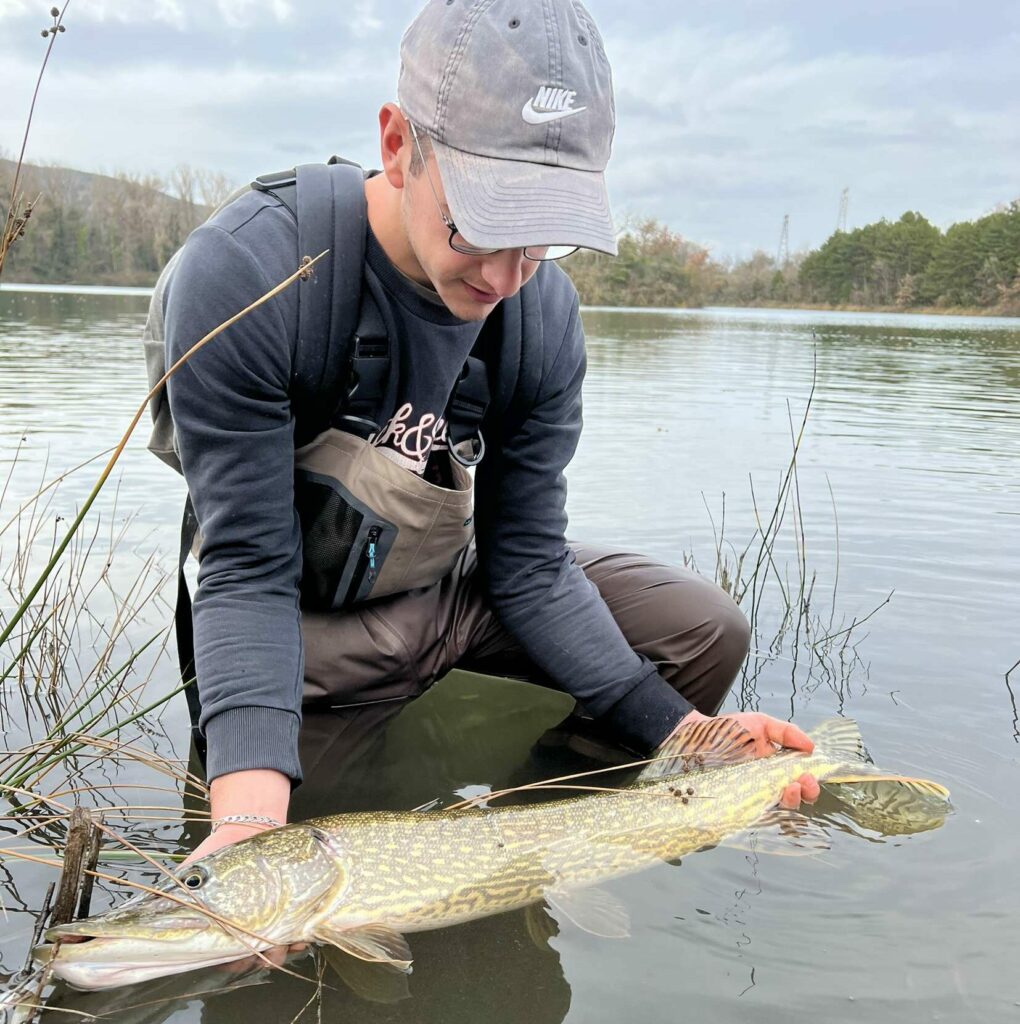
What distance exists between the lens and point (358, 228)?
275 cm

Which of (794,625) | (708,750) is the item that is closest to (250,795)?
(708,750)

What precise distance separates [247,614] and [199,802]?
967 mm

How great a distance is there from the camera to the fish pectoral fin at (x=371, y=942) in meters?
2.19

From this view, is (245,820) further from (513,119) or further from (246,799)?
(513,119)

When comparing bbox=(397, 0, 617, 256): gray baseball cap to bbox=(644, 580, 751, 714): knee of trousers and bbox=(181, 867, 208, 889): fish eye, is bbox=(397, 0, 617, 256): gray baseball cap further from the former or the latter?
bbox=(644, 580, 751, 714): knee of trousers

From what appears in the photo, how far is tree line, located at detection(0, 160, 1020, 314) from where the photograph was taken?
224 ft

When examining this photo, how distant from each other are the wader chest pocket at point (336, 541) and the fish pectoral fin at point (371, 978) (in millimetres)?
1122

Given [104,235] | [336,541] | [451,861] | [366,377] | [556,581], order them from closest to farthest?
1. [451,861]
2. [366,377]
3. [336,541]
4. [556,581]
5. [104,235]

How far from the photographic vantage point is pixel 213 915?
2016mm

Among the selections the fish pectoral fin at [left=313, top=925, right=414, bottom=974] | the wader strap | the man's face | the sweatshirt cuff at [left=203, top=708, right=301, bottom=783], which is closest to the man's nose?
the man's face

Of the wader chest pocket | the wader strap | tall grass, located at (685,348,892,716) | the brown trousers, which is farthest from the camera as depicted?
tall grass, located at (685,348,892,716)

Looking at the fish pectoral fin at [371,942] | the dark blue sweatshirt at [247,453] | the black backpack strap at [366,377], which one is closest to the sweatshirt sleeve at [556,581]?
the dark blue sweatshirt at [247,453]

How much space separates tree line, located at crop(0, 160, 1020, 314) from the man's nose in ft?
205

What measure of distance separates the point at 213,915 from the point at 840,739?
82.5 inches
